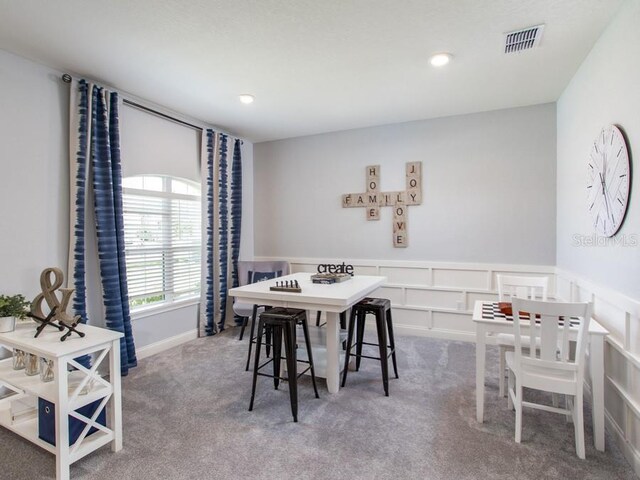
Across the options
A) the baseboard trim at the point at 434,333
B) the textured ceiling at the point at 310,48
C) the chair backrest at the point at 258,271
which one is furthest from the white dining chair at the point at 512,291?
the chair backrest at the point at 258,271

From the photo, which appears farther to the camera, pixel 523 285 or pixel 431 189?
pixel 431 189

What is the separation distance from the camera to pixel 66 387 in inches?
69.9

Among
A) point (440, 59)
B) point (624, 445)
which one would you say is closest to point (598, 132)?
point (440, 59)

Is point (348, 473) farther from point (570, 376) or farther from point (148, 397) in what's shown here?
point (148, 397)

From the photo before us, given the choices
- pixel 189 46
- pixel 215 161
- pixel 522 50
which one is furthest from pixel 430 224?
pixel 189 46

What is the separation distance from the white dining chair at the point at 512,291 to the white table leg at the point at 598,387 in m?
0.46

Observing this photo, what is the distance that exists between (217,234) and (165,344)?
138cm

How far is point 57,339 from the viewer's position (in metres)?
1.96

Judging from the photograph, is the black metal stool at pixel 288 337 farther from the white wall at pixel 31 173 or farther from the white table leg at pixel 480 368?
the white wall at pixel 31 173

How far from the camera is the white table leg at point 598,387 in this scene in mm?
1977

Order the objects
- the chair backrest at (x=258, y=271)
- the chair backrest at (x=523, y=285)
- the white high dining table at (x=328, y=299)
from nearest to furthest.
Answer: the white high dining table at (x=328, y=299)
the chair backrest at (x=523, y=285)
the chair backrest at (x=258, y=271)


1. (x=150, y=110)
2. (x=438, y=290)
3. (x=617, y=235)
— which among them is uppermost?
(x=150, y=110)

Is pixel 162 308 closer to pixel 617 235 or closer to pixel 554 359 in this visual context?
pixel 554 359

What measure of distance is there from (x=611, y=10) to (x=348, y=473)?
3.06 meters
